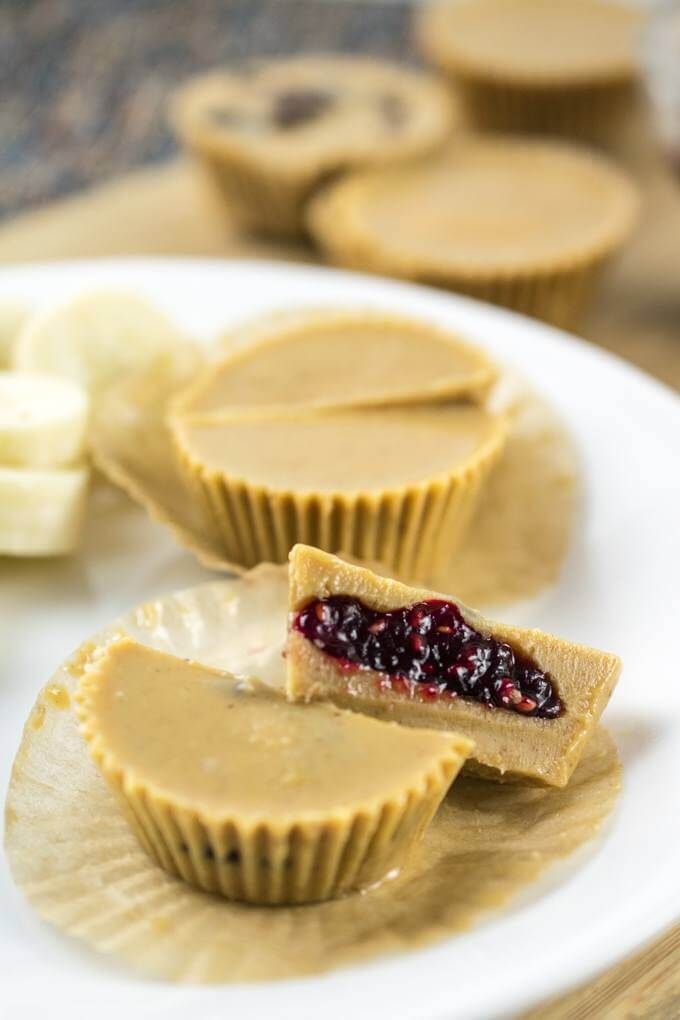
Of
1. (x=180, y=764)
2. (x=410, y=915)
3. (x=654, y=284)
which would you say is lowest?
(x=654, y=284)

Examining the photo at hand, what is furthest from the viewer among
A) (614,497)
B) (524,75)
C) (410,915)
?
(524,75)

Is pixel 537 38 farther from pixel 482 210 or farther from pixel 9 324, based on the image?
pixel 9 324

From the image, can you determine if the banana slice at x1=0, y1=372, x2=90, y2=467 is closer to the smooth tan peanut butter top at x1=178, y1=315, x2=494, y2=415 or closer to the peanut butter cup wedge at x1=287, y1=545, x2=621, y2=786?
the smooth tan peanut butter top at x1=178, y1=315, x2=494, y2=415

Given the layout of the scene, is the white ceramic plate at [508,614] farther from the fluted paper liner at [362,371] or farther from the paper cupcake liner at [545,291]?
the paper cupcake liner at [545,291]

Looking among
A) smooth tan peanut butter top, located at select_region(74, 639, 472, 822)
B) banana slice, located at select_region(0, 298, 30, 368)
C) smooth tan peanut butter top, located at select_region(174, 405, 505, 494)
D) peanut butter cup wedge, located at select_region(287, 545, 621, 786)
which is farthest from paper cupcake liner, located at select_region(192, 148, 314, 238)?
smooth tan peanut butter top, located at select_region(74, 639, 472, 822)

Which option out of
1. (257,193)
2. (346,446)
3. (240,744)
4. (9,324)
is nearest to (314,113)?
(257,193)

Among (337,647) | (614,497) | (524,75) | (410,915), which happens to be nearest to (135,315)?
(614,497)

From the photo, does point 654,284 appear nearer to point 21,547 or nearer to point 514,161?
point 514,161
